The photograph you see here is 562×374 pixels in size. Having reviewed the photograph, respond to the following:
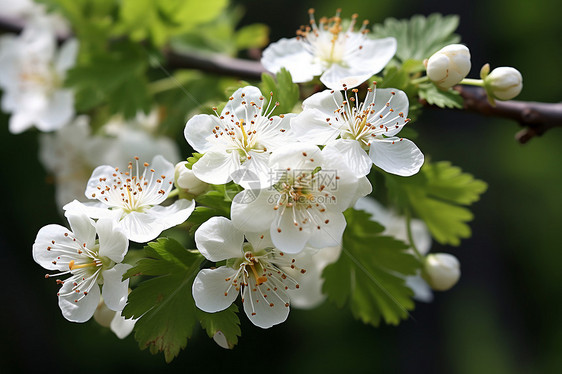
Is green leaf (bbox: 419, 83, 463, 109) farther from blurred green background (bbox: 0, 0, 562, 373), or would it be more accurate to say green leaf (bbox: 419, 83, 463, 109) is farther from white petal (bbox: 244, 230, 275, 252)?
blurred green background (bbox: 0, 0, 562, 373)

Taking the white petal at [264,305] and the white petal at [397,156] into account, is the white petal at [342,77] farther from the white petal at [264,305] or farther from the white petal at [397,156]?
the white petal at [264,305]

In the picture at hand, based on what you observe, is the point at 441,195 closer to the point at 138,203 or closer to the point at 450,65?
the point at 450,65

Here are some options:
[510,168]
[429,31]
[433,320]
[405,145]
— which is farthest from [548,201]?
[405,145]

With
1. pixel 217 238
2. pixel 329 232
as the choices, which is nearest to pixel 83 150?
pixel 217 238

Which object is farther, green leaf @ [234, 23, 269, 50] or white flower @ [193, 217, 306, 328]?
green leaf @ [234, 23, 269, 50]

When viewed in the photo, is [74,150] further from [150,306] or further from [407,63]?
[407,63]

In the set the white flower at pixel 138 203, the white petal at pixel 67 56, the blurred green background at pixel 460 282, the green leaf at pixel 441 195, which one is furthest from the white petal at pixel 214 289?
the blurred green background at pixel 460 282

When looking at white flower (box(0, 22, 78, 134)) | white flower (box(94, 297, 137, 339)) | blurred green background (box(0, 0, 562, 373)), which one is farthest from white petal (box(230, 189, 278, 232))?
blurred green background (box(0, 0, 562, 373))
